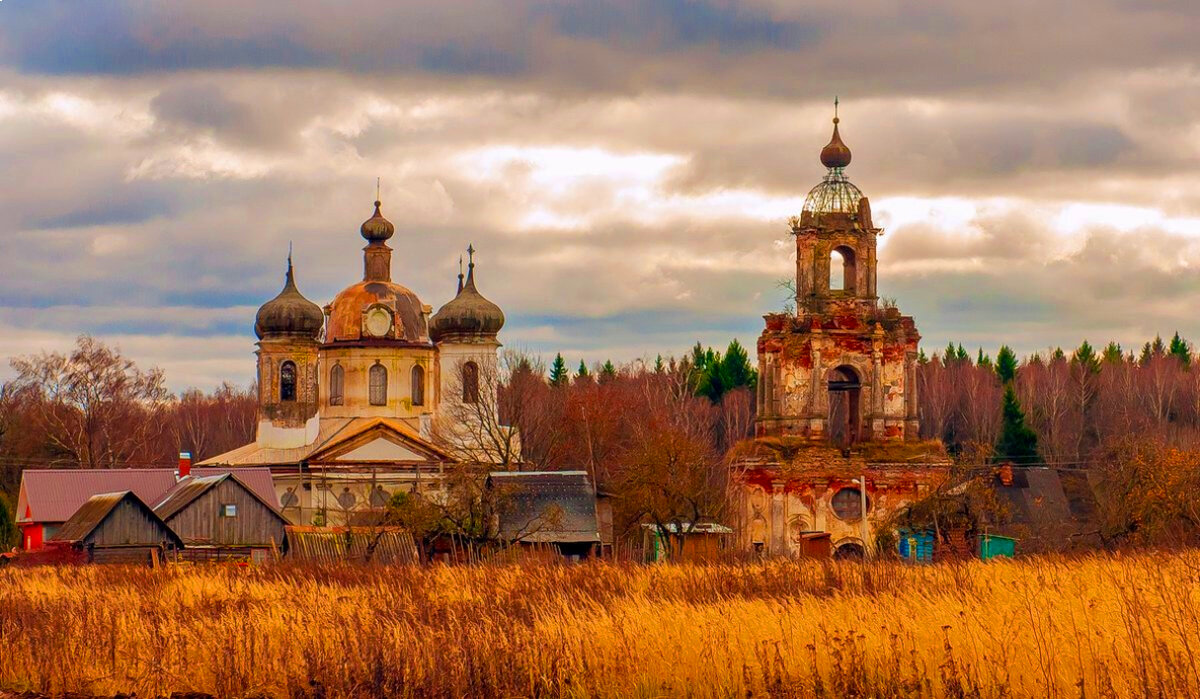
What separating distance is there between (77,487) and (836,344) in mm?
21801

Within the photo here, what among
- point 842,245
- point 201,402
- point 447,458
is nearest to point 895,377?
point 842,245

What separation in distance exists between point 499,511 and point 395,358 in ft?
70.1

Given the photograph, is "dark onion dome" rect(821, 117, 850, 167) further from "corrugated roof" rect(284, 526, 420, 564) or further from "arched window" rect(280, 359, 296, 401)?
"arched window" rect(280, 359, 296, 401)

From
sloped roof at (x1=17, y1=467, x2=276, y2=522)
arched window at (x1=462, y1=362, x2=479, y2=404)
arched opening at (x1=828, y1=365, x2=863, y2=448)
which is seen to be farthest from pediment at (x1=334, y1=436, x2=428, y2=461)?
arched opening at (x1=828, y1=365, x2=863, y2=448)

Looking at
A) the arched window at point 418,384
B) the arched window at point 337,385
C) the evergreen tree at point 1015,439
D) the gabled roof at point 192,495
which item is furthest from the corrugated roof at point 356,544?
the evergreen tree at point 1015,439

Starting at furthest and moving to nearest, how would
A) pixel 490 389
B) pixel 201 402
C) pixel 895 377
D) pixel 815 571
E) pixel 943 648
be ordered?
1. pixel 201 402
2. pixel 490 389
3. pixel 895 377
4. pixel 815 571
5. pixel 943 648

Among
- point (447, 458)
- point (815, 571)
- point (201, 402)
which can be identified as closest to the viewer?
point (815, 571)

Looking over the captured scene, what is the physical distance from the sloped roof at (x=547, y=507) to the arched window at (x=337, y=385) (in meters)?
18.9

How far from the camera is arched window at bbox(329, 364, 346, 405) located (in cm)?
5528

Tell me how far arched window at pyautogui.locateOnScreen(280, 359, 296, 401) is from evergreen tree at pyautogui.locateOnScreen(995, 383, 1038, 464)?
26.7 meters

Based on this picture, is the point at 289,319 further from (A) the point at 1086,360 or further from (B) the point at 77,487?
(A) the point at 1086,360

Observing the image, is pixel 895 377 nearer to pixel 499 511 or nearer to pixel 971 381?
pixel 499 511

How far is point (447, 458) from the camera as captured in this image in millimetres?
52531

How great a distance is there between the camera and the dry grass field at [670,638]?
482 inches
